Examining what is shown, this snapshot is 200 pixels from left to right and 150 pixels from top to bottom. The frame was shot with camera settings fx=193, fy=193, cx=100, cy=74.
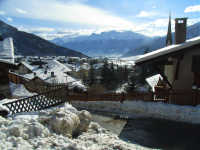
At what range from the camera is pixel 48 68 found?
184ft

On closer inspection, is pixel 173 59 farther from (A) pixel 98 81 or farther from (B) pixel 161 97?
(A) pixel 98 81

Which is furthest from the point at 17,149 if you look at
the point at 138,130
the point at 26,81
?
the point at 26,81

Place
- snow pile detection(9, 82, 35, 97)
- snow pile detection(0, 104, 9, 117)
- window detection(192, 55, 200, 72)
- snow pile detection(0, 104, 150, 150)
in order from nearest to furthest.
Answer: snow pile detection(0, 104, 150, 150) < snow pile detection(0, 104, 9, 117) < window detection(192, 55, 200, 72) < snow pile detection(9, 82, 35, 97)

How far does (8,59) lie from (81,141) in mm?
9125

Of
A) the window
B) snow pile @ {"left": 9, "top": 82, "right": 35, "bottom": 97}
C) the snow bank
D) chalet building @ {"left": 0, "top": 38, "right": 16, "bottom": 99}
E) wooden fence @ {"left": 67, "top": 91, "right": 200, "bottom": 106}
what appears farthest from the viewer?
snow pile @ {"left": 9, "top": 82, "right": 35, "bottom": 97}

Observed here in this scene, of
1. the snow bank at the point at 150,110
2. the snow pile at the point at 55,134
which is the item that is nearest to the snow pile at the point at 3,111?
the snow pile at the point at 55,134

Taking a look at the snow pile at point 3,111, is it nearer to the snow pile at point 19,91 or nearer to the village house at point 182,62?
the snow pile at point 19,91

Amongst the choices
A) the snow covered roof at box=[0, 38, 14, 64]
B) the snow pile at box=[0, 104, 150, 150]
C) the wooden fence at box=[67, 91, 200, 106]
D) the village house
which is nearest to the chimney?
the village house

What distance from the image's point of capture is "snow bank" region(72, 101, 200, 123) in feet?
40.1

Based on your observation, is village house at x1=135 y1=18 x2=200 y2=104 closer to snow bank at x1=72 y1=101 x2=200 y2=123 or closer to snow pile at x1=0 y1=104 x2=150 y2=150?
snow bank at x1=72 y1=101 x2=200 y2=123

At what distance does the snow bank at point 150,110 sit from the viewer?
1221 centimetres

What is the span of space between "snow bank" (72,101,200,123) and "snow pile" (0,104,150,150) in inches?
191

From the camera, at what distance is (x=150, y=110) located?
44.3 feet

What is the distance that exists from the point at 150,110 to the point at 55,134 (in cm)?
772
